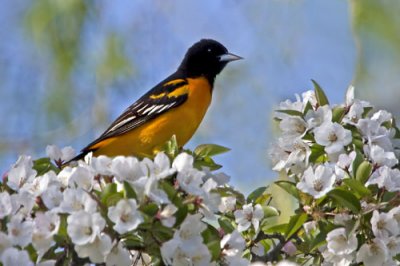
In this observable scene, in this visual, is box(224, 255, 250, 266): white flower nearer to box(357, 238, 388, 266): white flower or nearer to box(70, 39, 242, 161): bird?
box(357, 238, 388, 266): white flower

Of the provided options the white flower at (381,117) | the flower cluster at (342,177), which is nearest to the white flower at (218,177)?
the flower cluster at (342,177)

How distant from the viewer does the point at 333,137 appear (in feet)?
9.27

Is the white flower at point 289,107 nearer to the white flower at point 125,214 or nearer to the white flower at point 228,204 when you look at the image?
the white flower at point 228,204

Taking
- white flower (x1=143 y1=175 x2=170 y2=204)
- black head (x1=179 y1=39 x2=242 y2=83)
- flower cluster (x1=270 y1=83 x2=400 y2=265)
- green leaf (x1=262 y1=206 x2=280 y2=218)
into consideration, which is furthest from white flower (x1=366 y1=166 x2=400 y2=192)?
black head (x1=179 y1=39 x2=242 y2=83)

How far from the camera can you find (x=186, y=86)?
497cm

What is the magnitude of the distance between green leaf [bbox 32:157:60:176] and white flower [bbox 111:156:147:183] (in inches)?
18.8

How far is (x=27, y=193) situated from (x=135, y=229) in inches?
12.5

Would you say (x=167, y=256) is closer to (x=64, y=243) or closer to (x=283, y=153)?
(x=64, y=243)

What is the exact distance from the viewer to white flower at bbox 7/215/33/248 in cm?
230

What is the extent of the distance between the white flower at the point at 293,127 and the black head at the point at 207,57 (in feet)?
7.65

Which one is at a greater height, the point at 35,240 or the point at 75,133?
the point at 75,133

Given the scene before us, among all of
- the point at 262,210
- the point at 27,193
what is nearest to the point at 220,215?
the point at 262,210

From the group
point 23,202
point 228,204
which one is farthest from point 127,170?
point 228,204

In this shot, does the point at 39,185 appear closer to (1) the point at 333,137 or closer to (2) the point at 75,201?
(2) the point at 75,201
